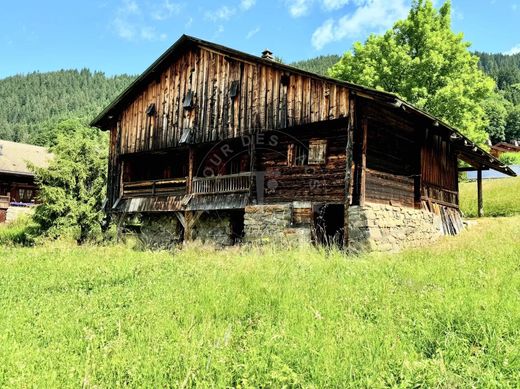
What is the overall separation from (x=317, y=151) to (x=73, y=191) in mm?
14799

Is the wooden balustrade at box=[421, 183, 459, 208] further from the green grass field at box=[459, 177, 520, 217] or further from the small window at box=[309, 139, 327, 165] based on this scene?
the green grass field at box=[459, 177, 520, 217]

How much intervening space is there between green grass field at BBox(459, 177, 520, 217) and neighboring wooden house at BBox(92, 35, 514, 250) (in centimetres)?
612

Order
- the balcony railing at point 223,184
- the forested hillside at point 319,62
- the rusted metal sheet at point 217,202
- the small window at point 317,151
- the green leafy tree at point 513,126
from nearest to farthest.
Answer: the small window at point 317,151
the rusted metal sheet at point 217,202
the balcony railing at point 223,184
the green leafy tree at point 513,126
the forested hillside at point 319,62

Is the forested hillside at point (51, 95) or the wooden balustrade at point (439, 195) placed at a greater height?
the forested hillside at point (51, 95)

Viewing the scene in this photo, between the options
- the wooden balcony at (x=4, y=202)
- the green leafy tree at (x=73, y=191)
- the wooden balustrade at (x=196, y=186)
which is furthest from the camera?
the wooden balcony at (x=4, y=202)

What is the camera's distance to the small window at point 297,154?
48.1 feet

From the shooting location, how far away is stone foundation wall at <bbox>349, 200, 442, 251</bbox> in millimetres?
12359

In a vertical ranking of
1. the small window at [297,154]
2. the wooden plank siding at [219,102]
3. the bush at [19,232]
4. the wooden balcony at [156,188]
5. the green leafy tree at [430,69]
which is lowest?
the bush at [19,232]

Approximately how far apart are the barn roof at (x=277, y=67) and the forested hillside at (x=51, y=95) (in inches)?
4536

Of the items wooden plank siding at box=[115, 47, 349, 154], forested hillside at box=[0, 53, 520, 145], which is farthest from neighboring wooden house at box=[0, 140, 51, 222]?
forested hillside at box=[0, 53, 520, 145]

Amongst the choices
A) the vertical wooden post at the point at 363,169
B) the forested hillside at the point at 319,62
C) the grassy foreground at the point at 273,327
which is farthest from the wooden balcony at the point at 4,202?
the forested hillside at the point at 319,62

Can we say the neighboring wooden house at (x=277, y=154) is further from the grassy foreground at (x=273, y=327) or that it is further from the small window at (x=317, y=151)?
the grassy foreground at (x=273, y=327)

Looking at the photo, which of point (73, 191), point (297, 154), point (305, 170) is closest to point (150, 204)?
point (73, 191)

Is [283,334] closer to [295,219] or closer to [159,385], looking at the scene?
[159,385]
